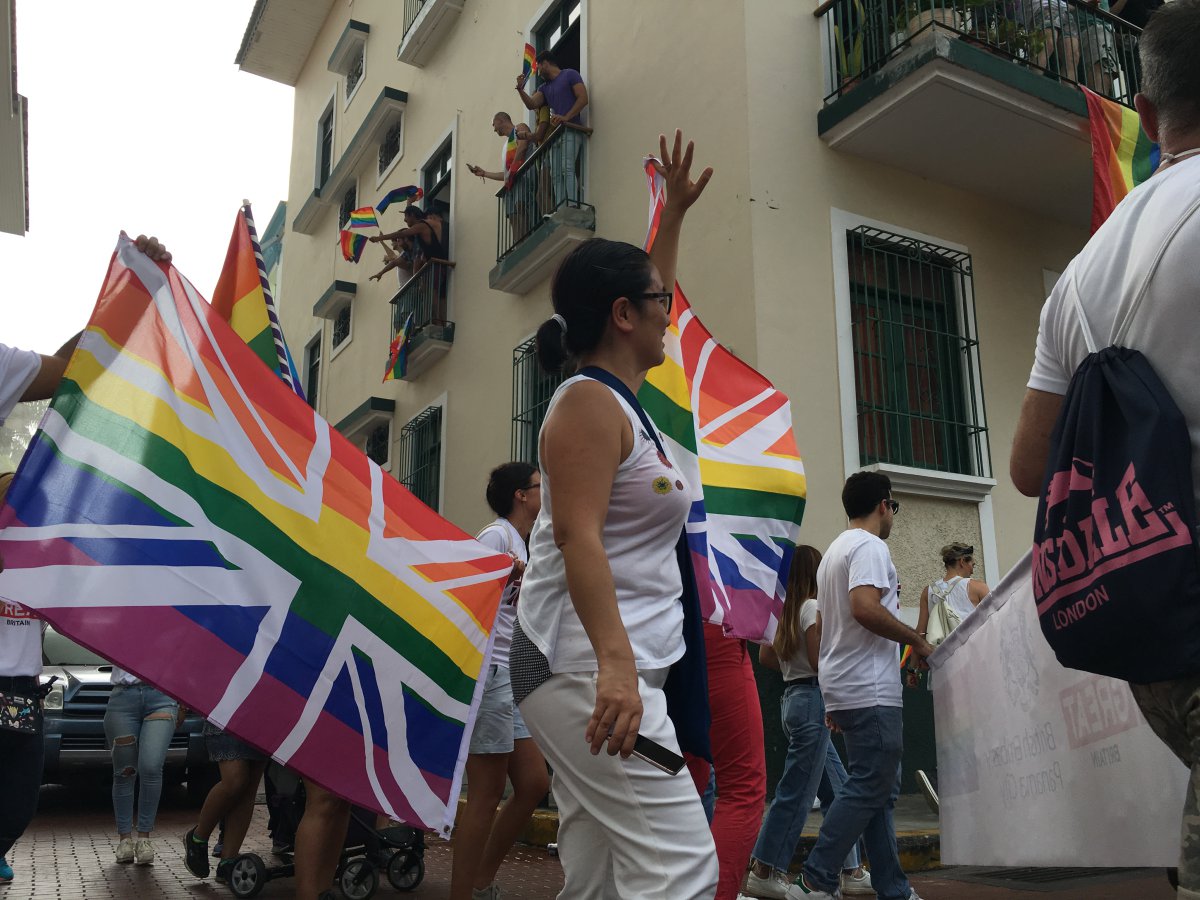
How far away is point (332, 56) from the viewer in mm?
19422

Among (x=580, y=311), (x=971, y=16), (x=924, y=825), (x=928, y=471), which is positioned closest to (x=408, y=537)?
(x=580, y=311)

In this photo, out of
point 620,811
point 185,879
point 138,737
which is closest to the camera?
point 620,811

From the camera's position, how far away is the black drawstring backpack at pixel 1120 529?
1672 millimetres

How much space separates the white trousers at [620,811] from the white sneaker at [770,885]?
323cm

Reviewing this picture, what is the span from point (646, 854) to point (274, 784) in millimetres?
4227

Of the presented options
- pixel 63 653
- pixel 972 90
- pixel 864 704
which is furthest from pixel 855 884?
pixel 63 653

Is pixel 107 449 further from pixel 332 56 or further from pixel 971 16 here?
pixel 332 56

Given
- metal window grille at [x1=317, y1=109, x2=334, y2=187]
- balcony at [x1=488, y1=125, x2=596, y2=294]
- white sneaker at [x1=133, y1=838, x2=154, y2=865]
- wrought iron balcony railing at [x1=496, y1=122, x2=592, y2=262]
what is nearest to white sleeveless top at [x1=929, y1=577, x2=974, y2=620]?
balcony at [x1=488, y1=125, x2=596, y2=294]

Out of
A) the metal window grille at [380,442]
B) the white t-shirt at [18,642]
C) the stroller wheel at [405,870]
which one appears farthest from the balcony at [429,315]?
the white t-shirt at [18,642]

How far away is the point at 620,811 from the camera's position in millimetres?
2090

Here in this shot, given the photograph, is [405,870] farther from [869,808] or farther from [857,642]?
[857,642]

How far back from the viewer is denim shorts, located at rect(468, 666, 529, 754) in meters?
4.67

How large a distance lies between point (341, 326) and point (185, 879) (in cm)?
1347

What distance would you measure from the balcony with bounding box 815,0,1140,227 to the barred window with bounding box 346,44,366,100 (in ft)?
39.7
